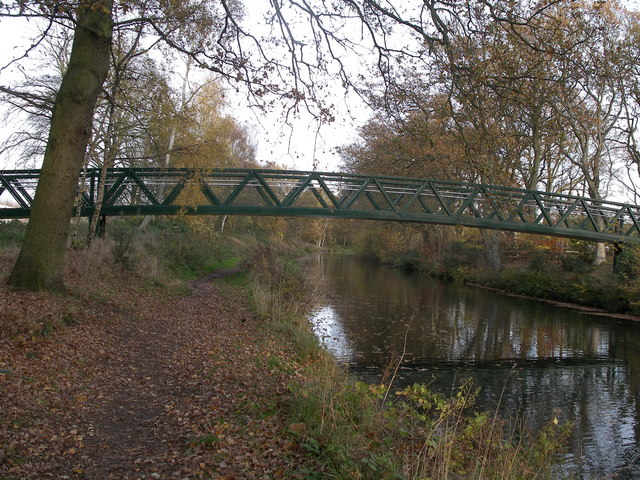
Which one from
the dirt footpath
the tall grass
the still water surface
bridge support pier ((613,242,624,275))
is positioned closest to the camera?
the dirt footpath

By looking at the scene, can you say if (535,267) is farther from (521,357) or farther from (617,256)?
(521,357)

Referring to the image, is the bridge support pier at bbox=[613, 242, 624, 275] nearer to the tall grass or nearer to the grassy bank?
the grassy bank

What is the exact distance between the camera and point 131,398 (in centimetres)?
557

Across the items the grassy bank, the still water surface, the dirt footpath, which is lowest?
the still water surface

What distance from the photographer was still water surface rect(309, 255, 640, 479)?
7.75 m

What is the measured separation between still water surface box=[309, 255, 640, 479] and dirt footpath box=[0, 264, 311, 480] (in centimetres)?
228

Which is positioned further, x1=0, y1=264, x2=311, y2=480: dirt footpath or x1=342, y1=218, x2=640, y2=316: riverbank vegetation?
x1=342, y1=218, x2=640, y2=316: riverbank vegetation

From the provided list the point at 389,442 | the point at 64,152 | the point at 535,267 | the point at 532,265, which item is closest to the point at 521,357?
the point at 389,442

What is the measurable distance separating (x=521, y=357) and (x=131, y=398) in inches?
403

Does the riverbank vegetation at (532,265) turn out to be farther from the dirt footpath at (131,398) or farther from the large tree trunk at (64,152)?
the large tree trunk at (64,152)

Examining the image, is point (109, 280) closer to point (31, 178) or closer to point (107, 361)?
point (107, 361)

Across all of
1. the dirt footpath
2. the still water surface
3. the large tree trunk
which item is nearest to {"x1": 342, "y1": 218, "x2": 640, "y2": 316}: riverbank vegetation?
the still water surface

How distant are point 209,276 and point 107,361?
15.6m

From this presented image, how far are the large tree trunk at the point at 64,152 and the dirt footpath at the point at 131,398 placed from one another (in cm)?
68
